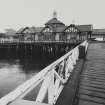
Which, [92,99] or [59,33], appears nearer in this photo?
[92,99]

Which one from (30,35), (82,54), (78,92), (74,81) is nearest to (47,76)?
(78,92)

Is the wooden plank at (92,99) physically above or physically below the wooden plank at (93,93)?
below

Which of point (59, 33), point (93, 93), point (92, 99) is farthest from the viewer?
point (59, 33)

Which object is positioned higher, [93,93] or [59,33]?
[59,33]

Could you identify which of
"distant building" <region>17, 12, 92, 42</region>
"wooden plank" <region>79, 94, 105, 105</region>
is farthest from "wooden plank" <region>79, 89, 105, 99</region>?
"distant building" <region>17, 12, 92, 42</region>

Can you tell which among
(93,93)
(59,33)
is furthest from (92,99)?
(59,33)

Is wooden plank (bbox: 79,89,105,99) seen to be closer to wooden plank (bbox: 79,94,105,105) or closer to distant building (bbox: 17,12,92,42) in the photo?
wooden plank (bbox: 79,94,105,105)

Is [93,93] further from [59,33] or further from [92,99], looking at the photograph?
[59,33]

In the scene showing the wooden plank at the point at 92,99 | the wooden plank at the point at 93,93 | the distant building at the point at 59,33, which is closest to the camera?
the wooden plank at the point at 92,99

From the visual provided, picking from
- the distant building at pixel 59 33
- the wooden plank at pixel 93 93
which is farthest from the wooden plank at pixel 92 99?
the distant building at pixel 59 33

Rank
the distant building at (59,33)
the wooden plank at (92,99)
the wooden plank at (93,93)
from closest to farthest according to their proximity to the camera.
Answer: the wooden plank at (92,99) → the wooden plank at (93,93) → the distant building at (59,33)

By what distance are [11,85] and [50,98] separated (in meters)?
13.0

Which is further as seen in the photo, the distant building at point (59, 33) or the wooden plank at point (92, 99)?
the distant building at point (59, 33)

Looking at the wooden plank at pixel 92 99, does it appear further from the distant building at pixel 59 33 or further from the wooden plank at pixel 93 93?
the distant building at pixel 59 33
